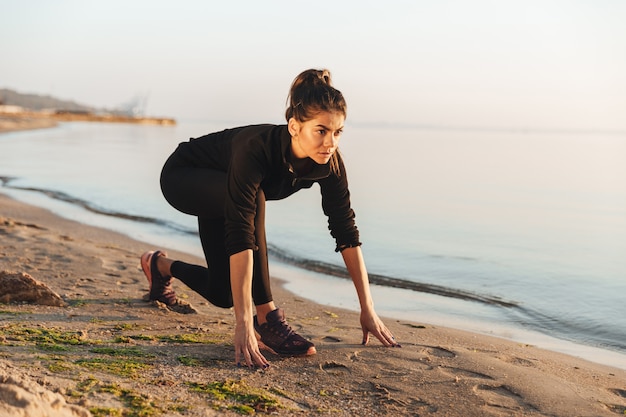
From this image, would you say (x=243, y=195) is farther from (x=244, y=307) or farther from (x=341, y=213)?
(x=341, y=213)

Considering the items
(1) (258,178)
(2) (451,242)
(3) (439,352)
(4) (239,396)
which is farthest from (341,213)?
(2) (451,242)

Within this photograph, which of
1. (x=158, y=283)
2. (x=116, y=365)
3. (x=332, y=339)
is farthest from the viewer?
(x=158, y=283)

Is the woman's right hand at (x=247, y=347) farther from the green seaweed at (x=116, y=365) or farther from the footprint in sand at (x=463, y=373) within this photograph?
the footprint in sand at (x=463, y=373)

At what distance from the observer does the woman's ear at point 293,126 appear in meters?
3.21

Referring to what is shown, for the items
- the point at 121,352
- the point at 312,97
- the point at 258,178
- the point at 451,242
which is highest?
the point at 312,97

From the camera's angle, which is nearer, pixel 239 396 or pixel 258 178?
pixel 239 396

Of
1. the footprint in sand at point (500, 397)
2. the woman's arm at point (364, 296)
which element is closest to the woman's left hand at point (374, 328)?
the woman's arm at point (364, 296)

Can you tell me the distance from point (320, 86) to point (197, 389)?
1.44 m

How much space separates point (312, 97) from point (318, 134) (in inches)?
6.8

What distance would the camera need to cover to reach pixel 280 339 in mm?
3529

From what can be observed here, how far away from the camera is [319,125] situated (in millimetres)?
3166

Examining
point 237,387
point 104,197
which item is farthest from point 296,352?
point 104,197

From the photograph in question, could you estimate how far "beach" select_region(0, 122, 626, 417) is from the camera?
9.02 feet

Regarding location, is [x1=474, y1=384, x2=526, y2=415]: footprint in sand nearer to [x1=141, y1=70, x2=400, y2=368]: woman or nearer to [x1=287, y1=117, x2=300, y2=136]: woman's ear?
[x1=141, y1=70, x2=400, y2=368]: woman
